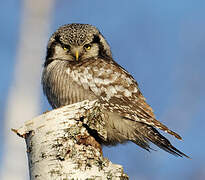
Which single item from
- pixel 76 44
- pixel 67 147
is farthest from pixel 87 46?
pixel 67 147

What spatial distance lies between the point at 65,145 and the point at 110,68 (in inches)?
75.8

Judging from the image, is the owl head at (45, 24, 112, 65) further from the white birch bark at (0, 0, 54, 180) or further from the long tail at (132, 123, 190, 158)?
the long tail at (132, 123, 190, 158)

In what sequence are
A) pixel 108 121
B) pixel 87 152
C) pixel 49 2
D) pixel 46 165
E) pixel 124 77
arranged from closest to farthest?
pixel 46 165 < pixel 87 152 < pixel 108 121 < pixel 124 77 < pixel 49 2

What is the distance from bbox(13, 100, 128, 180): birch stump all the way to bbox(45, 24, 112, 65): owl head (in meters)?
1.87

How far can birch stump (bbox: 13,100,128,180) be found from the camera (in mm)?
2299

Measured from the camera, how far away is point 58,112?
254cm

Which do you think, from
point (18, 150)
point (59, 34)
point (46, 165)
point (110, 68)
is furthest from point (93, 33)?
point (46, 165)

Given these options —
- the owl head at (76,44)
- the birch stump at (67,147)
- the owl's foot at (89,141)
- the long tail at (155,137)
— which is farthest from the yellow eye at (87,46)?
the owl's foot at (89,141)

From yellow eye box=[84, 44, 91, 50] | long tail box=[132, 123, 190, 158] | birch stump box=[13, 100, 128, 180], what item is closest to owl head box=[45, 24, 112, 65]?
yellow eye box=[84, 44, 91, 50]

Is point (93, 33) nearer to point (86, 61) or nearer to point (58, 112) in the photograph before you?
point (86, 61)

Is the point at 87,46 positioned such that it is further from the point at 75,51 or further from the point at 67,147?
the point at 67,147

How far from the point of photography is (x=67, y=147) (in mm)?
2385

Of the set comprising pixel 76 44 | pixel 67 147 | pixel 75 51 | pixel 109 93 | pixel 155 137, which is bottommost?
pixel 67 147

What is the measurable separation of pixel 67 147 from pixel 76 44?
2.38 meters
